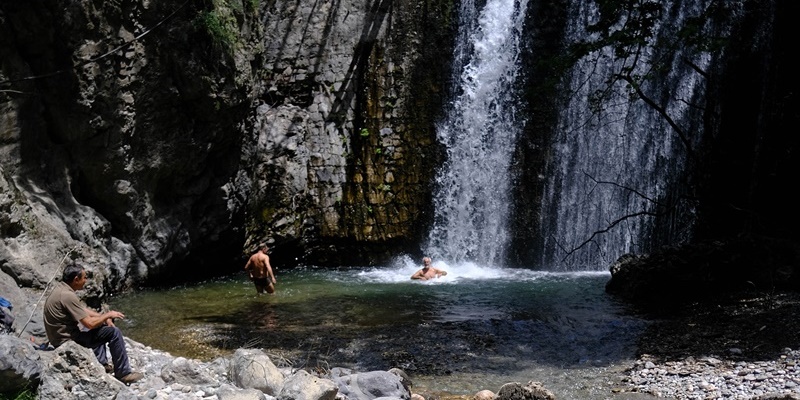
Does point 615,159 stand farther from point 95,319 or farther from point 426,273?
point 95,319

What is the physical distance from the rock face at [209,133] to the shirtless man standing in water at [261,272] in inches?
72.6

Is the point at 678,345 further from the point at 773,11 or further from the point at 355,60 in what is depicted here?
the point at 355,60

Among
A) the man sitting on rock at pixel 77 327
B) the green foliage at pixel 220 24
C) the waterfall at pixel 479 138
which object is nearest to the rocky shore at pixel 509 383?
the man sitting on rock at pixel 77 327

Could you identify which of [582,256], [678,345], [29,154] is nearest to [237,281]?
[29,154]

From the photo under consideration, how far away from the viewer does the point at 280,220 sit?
52.0 feet

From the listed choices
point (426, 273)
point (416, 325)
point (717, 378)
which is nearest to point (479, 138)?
point (426, 273)

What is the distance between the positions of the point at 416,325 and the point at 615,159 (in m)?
7.88

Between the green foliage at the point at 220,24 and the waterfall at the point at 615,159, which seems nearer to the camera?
the green foliage at the point at 220,24

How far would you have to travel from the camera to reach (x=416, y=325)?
981cm

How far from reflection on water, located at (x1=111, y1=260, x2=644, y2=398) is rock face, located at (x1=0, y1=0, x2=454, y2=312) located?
1.40 meters

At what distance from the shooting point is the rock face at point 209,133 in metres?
10.2

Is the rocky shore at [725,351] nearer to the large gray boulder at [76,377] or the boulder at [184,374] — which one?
the boulder at [184,374]

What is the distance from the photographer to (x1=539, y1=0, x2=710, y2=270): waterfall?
15.2m

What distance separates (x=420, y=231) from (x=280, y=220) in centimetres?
310
